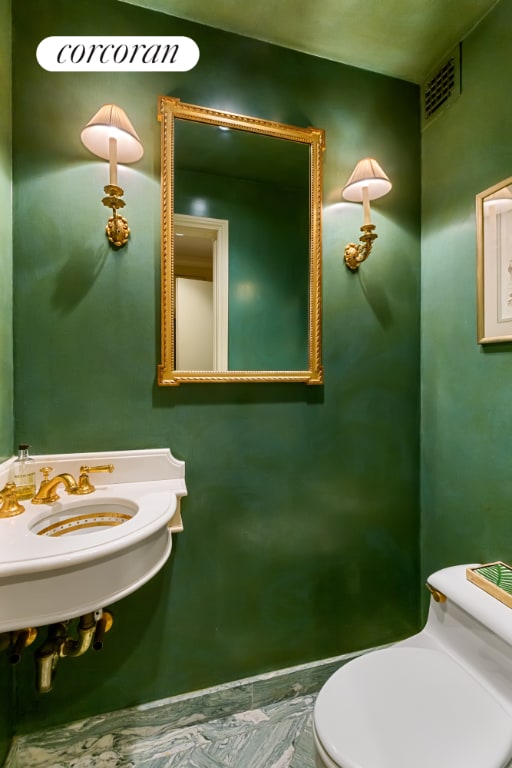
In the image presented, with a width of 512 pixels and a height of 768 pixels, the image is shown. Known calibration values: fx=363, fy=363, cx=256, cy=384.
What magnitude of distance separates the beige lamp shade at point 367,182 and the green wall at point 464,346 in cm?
31

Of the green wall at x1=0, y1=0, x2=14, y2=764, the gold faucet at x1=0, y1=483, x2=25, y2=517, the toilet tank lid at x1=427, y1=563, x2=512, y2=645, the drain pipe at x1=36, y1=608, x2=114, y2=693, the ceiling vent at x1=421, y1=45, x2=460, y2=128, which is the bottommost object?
the drain pipe at x1=36, y1=608, x2=114, y2=693

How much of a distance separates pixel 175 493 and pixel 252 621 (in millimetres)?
677

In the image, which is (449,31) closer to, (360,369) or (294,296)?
(294,296)

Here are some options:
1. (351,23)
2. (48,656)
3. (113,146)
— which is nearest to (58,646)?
(48,656)

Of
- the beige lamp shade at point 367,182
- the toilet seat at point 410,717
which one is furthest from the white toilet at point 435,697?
the beige lamp shade at point 367,182

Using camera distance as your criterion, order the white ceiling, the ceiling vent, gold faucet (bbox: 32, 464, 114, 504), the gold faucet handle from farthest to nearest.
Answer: the ceiling vent → the white ceiling → the gold faucet handle → gold faucet (bbox: 32, 464, 114, 504)

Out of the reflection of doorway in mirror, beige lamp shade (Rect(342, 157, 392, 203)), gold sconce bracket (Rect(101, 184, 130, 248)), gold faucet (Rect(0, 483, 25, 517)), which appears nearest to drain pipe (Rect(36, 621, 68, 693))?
gold faucet (Rect(0, 483, 25, 517))

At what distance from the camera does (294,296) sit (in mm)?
1445

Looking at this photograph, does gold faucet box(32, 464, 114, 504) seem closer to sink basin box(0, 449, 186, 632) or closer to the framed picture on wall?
sink basin box(0, 449, 186, 632)

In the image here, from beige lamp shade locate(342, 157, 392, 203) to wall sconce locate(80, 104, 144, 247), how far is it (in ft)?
2.54

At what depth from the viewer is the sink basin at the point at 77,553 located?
761mm

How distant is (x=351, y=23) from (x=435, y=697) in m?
2.16

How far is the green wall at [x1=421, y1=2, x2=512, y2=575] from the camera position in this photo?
128 cm

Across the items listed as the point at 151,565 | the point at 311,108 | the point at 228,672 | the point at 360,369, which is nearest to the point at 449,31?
the point at 311,108
